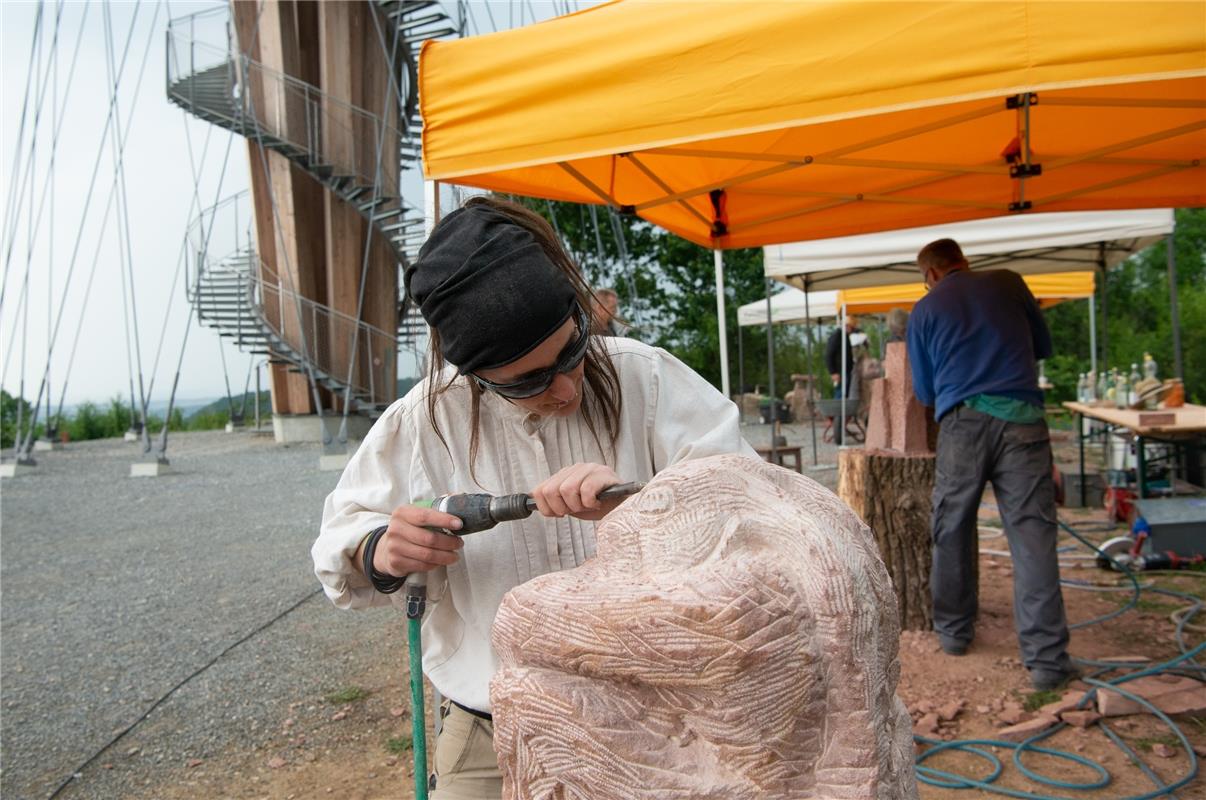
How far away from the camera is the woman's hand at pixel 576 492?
1258mm

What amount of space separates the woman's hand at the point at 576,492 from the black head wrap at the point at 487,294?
7.9 inches

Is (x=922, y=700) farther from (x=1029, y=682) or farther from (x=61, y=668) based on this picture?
(x=61, y=668)

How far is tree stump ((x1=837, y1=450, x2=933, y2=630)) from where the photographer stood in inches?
168

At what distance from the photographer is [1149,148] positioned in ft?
11.5

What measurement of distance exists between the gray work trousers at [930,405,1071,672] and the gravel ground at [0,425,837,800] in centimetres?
296

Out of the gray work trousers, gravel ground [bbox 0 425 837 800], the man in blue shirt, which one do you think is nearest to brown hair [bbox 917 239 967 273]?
the man in blue shirt

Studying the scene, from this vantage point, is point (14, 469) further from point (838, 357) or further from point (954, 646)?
point (954, 646)

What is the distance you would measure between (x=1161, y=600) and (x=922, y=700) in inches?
80.1

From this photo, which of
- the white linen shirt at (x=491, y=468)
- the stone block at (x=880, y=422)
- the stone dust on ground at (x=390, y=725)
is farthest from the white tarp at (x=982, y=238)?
the white linen shirt at (x=491, y=468)

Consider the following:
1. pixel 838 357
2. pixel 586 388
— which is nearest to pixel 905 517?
pixel 586 388

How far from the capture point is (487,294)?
1253 millimetres

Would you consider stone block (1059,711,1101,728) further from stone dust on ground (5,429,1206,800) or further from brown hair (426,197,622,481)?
brown hair (426,197,622,481)

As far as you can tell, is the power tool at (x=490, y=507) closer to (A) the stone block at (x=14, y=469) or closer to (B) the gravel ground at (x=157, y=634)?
(B) the gravel ground at (x=157, y=634)

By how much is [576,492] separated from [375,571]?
391mm
